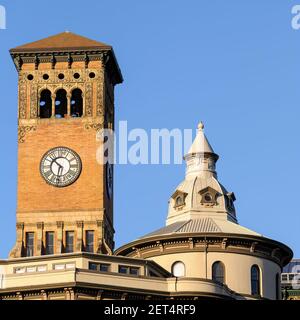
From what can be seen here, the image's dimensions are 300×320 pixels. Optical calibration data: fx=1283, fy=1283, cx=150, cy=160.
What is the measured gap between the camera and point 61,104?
105 metres

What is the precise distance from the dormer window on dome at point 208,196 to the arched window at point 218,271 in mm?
7711

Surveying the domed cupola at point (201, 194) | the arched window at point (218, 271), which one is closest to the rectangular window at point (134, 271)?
the arched window at point (218, 271)

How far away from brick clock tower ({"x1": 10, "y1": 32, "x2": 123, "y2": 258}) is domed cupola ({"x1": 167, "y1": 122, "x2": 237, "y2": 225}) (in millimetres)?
5606

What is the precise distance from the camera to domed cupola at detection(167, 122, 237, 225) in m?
104

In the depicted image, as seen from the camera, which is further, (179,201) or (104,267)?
(179,201)

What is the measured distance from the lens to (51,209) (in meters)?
100

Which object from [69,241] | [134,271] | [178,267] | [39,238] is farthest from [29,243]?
[134,271]

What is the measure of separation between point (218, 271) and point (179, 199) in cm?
967

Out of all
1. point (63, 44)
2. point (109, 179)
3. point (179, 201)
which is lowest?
point (179, 201)

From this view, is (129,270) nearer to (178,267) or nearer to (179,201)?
(178,267)

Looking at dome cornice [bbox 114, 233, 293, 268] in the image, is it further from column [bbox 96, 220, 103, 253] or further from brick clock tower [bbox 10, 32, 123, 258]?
brick clock tower [bbox 10, 32, 123, 258]

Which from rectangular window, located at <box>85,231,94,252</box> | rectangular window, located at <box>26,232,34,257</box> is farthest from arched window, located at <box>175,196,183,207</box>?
rectangular window, located at <box>26,232,34,257</box>

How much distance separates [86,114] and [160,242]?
12.3 metres
